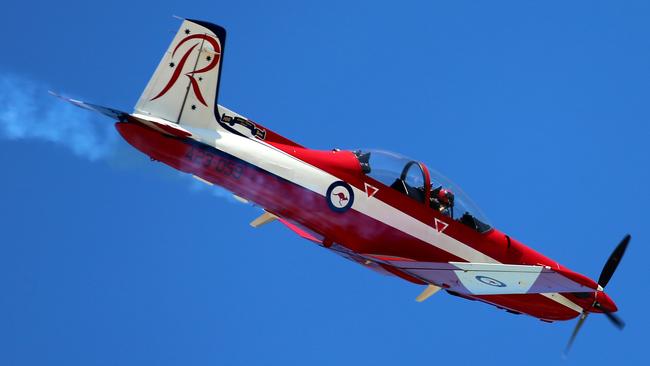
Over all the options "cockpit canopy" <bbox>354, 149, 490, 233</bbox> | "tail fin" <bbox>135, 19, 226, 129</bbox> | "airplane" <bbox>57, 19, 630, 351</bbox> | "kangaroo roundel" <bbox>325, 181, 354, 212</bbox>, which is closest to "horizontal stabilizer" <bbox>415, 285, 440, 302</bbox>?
"airplane" <bbox>57, 19, 630, 351</bbox>

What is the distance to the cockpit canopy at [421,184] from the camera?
1925 cm

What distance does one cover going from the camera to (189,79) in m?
17.2

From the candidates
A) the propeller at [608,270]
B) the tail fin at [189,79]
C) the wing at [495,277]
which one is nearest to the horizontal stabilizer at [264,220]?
the wing at [495,277]

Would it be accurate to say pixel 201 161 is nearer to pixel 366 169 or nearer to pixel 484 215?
pixel 366 169

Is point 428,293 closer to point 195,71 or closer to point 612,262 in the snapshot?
point 612,262

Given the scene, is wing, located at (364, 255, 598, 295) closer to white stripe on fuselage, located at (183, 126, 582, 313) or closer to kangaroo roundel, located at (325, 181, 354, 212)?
white stripe on fuselage, located at (183, 126, 582, 313)

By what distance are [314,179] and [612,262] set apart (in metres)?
6.59

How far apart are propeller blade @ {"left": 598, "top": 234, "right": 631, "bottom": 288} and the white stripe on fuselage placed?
7.49ft

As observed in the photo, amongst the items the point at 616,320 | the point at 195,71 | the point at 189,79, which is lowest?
the point at 616,320

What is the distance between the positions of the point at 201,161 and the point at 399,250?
435cm

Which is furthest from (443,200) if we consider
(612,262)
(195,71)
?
(195,71)

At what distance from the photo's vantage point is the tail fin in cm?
1702

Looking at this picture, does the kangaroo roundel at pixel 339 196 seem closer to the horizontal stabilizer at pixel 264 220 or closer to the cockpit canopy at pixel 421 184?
the cockpit canopy at pixel 421 184

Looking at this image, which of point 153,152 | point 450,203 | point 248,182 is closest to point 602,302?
point 450,203
